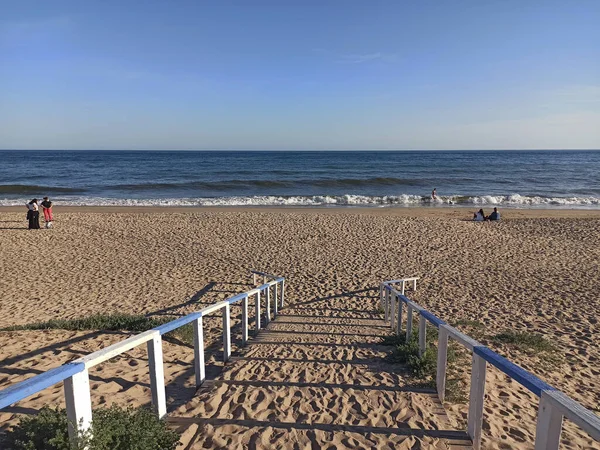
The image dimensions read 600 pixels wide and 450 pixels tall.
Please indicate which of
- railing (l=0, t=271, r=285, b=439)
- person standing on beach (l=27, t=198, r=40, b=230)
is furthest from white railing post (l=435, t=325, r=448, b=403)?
person standing on beach (l=27, t=198, r=40, b=230)

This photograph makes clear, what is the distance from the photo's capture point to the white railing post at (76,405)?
244 cm

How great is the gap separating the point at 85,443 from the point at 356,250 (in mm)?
13098

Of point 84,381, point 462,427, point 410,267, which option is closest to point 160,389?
point 84,381

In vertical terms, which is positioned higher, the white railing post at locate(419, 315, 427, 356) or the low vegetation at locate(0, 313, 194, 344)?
the white railing post at locate(419, 315, 427, 356)

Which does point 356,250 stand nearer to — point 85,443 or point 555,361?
point 555,361

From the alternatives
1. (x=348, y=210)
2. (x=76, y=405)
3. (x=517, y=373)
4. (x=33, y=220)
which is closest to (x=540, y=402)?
(x=517, y=373)

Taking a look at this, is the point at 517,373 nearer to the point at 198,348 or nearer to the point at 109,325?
the point at 198,348

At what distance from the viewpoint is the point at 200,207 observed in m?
28.7

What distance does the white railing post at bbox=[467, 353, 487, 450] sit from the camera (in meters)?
3.06

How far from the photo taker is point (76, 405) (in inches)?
97.0

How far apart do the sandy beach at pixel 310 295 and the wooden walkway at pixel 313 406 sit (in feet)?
0.07

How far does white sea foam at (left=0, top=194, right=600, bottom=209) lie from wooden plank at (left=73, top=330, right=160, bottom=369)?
27.3 meters

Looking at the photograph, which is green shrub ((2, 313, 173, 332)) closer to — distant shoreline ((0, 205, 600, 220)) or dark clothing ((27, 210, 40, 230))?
dark clothing ((27, 210, 40, 230))

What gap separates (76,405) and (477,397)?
9.63 ft
